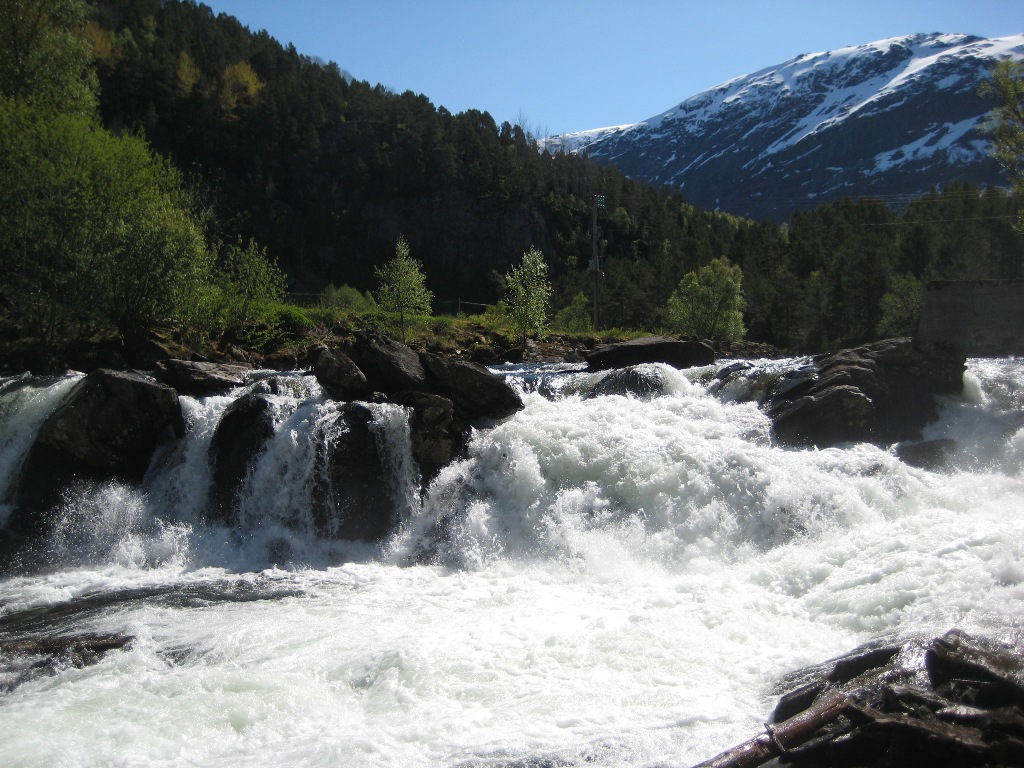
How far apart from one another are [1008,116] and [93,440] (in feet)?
116

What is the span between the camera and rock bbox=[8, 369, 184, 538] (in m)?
17.5

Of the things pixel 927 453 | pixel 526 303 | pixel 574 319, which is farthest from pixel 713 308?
pixel 927 453

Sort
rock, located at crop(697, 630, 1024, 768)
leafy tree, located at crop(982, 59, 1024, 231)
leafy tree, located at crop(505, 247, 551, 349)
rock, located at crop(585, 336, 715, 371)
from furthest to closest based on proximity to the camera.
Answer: leafy tree, located at crop(505, 247, 551, 349) < leafy tree, located at crop(982, 59, 1024, 231) < rock, located at crop(585, 336, 715, 371) < rock, located at crop(697, 630, 1024, 768)

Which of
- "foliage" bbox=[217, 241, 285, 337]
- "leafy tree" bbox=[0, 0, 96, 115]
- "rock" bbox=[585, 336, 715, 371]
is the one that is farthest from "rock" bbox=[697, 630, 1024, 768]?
"leafy tree" bbox=[0, 0, 96, 115]

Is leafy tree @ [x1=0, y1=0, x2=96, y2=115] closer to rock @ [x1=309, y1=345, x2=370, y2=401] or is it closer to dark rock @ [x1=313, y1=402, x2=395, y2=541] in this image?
rock @ [x1=309, y1=345, x2=370, y2=401]

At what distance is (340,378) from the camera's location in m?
19.1

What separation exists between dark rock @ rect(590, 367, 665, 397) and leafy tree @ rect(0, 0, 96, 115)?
2703 cm

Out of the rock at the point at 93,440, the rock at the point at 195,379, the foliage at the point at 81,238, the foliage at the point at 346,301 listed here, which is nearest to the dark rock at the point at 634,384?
the rock at the point at 195,379

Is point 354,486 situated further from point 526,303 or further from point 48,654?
point 526,303

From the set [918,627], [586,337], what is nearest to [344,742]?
[918,627]

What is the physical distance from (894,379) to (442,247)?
92.1m

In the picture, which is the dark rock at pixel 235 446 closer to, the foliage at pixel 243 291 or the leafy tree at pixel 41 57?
the foliage at pixel 243 291

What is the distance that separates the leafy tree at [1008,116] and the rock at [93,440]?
32.8 meters

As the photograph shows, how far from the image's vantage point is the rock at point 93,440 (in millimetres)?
17469
